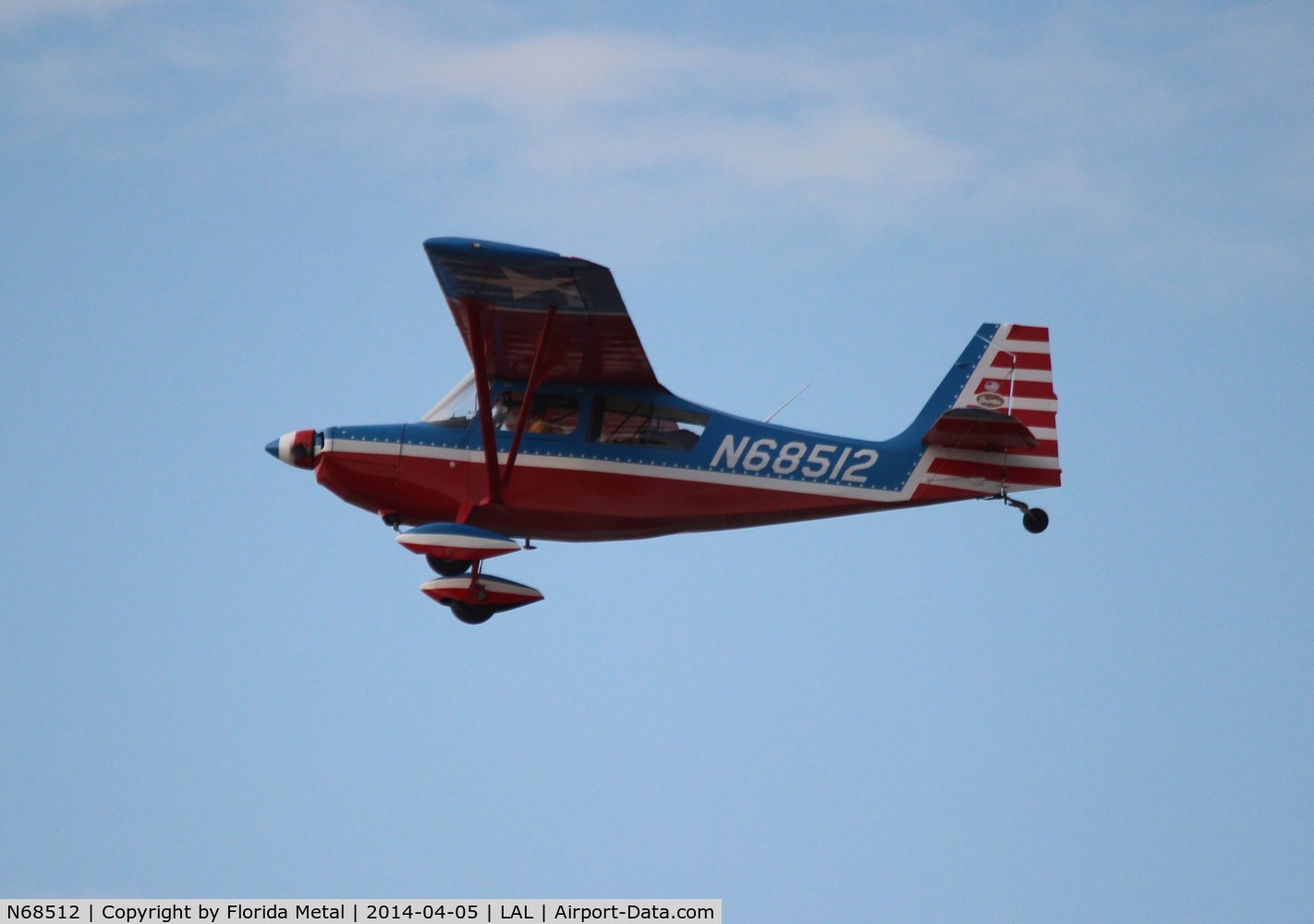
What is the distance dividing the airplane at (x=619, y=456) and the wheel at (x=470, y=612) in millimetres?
19

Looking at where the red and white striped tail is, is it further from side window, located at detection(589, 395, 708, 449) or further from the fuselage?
side window, located at detection(589, 395, 708, 449)

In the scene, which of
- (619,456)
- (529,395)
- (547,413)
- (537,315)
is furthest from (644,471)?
(537,315)

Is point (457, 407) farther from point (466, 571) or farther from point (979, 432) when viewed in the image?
point (979, 432)

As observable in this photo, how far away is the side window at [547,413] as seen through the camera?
1852 centimetres

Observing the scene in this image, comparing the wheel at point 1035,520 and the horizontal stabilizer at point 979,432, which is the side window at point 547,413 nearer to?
the horizontal stabilizer at point 979,432

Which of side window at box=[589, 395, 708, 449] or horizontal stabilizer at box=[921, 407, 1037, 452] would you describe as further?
side window at box=[589, 395, 708, 449]

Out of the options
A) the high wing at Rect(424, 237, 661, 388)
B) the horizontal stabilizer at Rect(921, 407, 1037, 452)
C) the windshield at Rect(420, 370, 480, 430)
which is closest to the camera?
the high wing at Rect(424, 237, 661, 388)

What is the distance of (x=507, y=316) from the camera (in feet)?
57.4

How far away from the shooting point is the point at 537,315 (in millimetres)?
17438

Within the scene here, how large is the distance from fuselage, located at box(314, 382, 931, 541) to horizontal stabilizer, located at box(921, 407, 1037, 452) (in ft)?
1.06

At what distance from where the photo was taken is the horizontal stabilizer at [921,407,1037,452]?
57.2 feet

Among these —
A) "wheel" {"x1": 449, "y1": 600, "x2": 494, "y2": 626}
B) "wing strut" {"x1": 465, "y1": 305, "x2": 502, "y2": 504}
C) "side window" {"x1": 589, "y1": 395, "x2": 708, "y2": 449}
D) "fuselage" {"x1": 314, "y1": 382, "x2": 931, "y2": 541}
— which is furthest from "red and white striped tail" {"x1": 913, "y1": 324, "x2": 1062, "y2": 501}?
"wheel" {"x1": 449, "y1": 600, "x2": 494, "y2": 626}

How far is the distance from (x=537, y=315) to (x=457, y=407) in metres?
1.98

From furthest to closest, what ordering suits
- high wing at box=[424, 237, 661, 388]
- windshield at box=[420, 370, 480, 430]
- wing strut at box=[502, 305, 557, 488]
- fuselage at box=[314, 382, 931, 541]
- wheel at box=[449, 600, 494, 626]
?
1. windshield at box=[420, 370, 480, 430]
2. wheel at box=[449, 600, 494, 626]
3. fuselage at box=[314, 382, 931, 541]
4. wing strut at box=[502, 305, 557, 488]
5. high wing at box=[424, 237, 661, 388]
